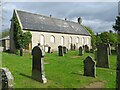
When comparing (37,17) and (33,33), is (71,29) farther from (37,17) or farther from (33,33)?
(33,33)

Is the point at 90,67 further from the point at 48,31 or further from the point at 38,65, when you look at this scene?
the point at 48,31

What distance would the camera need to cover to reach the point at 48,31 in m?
44.8

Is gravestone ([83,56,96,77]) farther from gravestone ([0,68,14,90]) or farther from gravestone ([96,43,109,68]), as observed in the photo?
gravestone ([0,68,14,90])

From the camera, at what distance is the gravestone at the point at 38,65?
500 inches

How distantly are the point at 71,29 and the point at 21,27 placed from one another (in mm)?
18631

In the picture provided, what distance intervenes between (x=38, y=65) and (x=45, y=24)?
3358 cm

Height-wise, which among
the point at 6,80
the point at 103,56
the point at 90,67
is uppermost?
the point at 103,56

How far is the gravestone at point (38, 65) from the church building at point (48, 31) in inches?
1023

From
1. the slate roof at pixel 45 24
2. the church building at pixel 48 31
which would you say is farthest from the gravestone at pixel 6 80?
the slate roof at pixel 45 24

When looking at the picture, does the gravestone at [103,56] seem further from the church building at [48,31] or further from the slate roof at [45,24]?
the slate roof at [45,24]

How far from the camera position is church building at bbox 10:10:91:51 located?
40.7 m

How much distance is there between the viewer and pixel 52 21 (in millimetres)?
50250

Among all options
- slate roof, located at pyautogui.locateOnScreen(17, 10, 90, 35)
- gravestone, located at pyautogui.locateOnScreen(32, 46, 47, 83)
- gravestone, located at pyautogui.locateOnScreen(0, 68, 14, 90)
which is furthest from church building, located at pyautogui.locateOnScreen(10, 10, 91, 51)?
gravestone, located at pyautogui.locateOnScreen(0, 68, 14, 90)

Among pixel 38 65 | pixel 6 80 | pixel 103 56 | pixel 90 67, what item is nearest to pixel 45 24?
pixel 103 56
